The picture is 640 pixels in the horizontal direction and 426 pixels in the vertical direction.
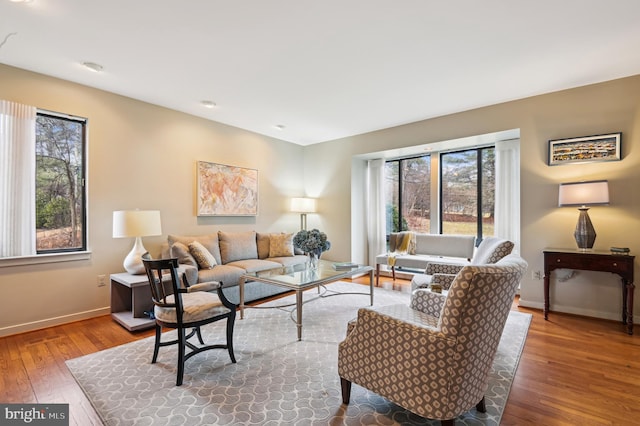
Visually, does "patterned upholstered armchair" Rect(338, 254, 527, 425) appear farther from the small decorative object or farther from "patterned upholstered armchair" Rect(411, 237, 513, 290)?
the small decorative object

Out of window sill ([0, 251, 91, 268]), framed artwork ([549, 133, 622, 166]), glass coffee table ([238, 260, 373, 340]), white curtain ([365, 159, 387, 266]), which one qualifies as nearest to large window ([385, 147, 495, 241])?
white curtain ([365, 159, 387, 266])

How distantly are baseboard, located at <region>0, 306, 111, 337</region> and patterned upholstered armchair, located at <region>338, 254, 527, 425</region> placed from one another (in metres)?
3.37

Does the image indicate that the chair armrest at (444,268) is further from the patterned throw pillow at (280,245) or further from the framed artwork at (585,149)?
the patterned throw pillow at (280,245)

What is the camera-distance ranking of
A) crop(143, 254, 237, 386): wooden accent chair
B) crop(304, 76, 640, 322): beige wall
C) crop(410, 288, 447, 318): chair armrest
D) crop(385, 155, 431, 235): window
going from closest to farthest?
1. crop(143, 254, 237, 386): wooden accent chair
2. crop(410, 288, 447, 318): chair armrest
3. crop(304, 76, 640, 322): beige wall
4. crop(385, 155, 431, 235): window

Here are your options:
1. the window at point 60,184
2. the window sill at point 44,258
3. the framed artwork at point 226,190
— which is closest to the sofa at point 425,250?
the framed artwork at point 226,190

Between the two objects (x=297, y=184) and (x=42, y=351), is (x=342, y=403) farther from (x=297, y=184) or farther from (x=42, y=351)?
(x=297, y=184)

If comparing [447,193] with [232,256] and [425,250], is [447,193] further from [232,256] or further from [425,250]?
[232,256]

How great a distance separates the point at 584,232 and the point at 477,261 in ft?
4.18

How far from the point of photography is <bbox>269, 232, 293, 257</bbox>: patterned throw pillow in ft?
16.1

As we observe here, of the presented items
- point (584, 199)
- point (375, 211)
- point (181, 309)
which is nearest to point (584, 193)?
point (584, 199)

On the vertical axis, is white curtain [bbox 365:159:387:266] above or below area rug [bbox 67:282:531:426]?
above

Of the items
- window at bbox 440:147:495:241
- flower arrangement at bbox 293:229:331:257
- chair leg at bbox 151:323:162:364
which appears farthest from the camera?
window at bbox 440:147:495:241

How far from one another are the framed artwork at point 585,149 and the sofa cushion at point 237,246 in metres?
4.21

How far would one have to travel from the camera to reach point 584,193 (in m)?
3.24
